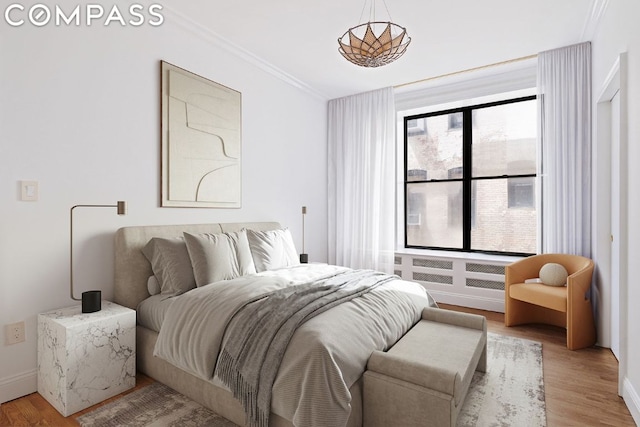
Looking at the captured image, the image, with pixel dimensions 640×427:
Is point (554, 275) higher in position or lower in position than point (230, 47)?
lower

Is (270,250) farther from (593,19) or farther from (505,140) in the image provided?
(593,19)

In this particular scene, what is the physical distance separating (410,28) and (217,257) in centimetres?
262

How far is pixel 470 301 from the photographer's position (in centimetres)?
408

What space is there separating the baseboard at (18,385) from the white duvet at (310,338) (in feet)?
2.64

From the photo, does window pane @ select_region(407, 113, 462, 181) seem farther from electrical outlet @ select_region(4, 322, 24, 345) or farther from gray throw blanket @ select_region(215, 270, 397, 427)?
electrical outlet @ select_region(4, 322, 24, 345)


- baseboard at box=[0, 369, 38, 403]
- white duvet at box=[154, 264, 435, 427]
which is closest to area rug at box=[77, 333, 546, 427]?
white duvet at box=[154, 264, 435, 427]

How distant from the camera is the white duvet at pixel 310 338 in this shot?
149 centimetres

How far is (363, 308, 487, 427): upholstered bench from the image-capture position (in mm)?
1521

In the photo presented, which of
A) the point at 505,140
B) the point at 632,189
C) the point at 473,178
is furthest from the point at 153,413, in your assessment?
the point at 505,140

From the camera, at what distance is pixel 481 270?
402 centimetres

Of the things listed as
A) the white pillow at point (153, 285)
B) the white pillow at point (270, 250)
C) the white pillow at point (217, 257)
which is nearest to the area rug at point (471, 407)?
the white pillow at point (153, 285)

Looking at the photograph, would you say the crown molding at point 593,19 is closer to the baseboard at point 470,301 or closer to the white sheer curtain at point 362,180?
the white sheer curtain at point 362,180

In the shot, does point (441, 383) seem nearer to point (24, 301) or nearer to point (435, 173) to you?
point (24, 301)


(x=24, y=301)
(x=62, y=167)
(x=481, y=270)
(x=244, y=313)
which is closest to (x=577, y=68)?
(x=481, y=270)
